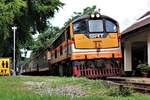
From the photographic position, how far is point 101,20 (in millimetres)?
26766

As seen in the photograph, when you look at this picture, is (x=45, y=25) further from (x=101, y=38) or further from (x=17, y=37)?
(x=101, y=38)

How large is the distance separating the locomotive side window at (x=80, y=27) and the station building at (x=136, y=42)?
120 inches

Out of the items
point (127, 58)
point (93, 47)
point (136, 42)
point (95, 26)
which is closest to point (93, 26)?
point (95, 26)

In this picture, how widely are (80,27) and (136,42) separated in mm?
7431

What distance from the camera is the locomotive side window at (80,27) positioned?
26391 millimetres

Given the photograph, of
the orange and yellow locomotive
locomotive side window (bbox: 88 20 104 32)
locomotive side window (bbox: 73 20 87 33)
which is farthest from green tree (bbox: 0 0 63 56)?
locomotive side window (bbox: 88 20 104 32)

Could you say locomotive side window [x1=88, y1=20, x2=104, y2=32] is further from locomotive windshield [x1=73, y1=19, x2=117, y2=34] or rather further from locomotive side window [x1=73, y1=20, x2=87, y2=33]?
locomotive side window [x1=73, y1=20, x2=87, y2=33]

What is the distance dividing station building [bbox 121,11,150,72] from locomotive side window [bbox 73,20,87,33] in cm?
306

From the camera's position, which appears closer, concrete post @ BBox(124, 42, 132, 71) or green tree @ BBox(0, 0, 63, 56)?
concrete post @ BBox(124, 42, 132, 71)

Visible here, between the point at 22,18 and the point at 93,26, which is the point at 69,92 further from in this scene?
the point at 22,18

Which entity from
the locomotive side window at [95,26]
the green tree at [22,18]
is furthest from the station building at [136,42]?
the green tree at [22,18]

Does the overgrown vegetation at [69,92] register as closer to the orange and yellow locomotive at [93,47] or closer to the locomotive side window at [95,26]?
the orange and yellow locomotive at [93,47]

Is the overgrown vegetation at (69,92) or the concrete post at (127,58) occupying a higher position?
the concrete post at (127,58)

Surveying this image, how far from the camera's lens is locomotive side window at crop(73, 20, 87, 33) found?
86.6 feet
